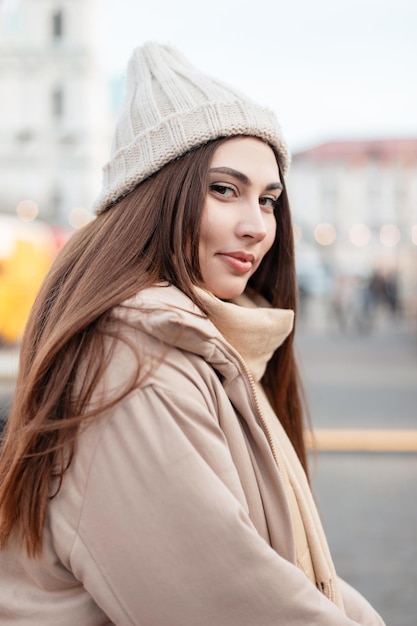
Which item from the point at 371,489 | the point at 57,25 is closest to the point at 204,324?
the point at 371,489

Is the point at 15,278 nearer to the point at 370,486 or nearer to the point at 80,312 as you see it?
the point at 370,486

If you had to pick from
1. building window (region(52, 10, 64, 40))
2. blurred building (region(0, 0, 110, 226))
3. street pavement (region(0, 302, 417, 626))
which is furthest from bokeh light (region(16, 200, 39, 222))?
building window (region(52, 10, 64, 40))

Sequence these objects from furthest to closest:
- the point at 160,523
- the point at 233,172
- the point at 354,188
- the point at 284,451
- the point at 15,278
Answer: the point at 354,188
the point at 15,278
the point at 284,451
the point at 233,172
the point at 160,523

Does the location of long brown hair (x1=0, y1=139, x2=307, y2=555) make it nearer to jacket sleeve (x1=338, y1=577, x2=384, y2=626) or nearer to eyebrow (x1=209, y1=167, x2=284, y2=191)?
eyebrow (x1=209, y1=167, x2=284, y2=191)

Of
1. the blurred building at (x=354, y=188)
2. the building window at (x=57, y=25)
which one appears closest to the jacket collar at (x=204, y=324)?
the building window at (x=57, y=25)

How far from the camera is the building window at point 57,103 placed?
176 feet

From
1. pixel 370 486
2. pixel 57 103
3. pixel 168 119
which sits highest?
pixel 168 119

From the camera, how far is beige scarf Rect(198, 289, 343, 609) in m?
1.54

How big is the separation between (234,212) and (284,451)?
532mm

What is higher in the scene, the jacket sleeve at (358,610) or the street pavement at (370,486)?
the jacket sleeve at (358,610)

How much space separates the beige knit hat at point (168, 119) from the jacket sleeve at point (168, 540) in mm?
570

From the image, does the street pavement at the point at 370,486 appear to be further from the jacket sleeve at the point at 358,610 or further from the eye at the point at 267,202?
the eye at the point at 267,202

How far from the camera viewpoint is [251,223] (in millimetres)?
1633

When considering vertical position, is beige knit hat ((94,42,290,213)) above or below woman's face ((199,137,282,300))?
above
